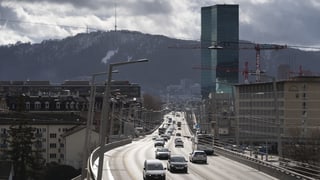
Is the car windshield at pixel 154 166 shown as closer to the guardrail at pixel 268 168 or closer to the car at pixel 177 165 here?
the car at pixel 177 165

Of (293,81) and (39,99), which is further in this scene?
(39,99)

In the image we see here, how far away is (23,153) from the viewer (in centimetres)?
10256

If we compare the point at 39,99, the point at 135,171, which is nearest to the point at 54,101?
the point at 39,99

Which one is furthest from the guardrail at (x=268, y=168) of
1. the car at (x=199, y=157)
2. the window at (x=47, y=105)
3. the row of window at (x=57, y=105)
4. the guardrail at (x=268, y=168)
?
the window at (x=47, y=105)

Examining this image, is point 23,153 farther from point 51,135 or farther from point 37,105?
point 37,105

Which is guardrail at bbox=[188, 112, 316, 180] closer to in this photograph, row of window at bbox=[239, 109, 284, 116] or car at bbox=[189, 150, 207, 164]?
car at bbox=[189, 150, 207, 164]

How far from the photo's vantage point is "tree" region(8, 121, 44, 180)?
100062mm

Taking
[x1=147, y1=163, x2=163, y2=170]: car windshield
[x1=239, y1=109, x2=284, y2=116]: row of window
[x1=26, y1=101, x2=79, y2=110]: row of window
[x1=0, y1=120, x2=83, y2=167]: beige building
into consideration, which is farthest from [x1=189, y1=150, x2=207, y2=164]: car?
[x1=26, y1=101, x2=79, y2=110]: row of window

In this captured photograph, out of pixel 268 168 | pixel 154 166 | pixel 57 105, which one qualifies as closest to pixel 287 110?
pixel 57 105

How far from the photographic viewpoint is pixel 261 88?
155000mm

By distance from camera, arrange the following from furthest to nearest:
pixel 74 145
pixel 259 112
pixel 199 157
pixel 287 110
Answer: pixel 259 112 < pixel 287 110 < pixel 74 145 < pixel 199 157

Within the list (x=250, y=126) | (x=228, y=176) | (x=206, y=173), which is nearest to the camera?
(x=228, y=176)

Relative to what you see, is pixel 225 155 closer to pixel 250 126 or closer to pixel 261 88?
pixel 250 126

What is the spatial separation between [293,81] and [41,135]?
5331 centimetres
